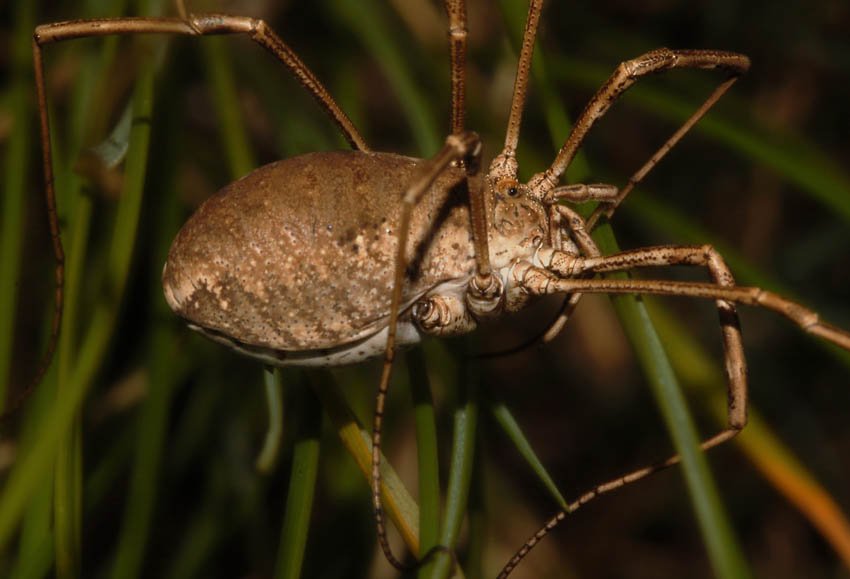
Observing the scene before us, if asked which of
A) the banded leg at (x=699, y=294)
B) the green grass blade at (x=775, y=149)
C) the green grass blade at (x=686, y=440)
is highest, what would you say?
the green grass blade at (x=775, y=149)

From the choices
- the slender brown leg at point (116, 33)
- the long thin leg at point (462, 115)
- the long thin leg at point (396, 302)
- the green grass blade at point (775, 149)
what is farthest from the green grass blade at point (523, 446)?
the green grass blade at point (775, 149)

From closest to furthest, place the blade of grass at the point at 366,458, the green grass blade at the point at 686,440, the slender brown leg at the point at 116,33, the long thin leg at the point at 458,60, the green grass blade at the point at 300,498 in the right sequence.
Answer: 1. the green grass blade at the point at 686,440
2. the green grass blade at the point at 300,498
3. the blade of grass at the point at 366,458
4. the slender brown leg at the point at 116,33
5. the long thin leg at the point at 458,60

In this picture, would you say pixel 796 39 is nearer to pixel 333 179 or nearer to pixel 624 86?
pixel 624 86

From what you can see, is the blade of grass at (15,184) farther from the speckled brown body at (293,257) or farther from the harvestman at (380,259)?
the speckled brown body at (293,257)

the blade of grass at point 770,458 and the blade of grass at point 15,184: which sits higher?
the blade of grass at point 15,184

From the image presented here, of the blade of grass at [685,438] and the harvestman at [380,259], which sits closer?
the blade of grass at [685,438]

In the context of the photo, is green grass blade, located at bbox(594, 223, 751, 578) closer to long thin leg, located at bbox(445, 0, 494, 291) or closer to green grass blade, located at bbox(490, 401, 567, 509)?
green grass blade, located at bbox(490, 401, 567, 509)

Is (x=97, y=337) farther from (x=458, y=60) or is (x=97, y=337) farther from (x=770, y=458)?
(x=770, y=458)

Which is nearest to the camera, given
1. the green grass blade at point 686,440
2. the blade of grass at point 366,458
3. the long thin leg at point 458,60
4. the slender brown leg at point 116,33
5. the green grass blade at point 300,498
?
the green grass blade at point 686,440
